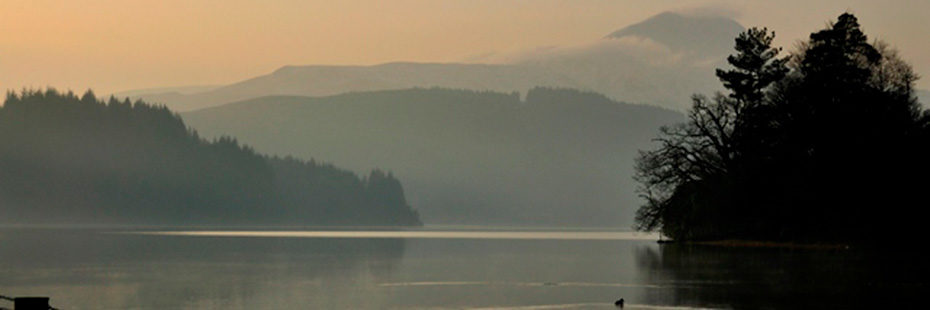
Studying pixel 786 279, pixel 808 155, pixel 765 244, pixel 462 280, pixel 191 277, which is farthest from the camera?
pixel 765 244

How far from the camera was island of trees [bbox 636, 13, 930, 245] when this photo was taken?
86375 millimetres

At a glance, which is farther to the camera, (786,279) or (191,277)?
(191,277)

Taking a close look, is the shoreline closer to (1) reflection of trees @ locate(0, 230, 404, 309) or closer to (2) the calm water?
(2) the calm water

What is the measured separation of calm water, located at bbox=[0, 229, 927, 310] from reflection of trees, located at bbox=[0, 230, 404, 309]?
47mm

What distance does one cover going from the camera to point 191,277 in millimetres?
59344

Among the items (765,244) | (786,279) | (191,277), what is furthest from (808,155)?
(191,277)

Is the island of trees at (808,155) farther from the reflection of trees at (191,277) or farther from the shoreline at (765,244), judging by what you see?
the reflection of trees at (191,277)

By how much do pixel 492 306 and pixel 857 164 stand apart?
48491 mm

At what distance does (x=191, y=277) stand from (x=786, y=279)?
2430cm

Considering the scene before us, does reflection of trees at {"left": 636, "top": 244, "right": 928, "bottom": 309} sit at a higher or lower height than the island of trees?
lower

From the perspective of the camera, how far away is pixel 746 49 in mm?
107312

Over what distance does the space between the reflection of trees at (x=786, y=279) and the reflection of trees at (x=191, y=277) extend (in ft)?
38.2

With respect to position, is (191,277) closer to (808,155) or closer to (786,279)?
(786,279)

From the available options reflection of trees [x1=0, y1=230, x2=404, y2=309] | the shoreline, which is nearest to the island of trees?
the shoreline
